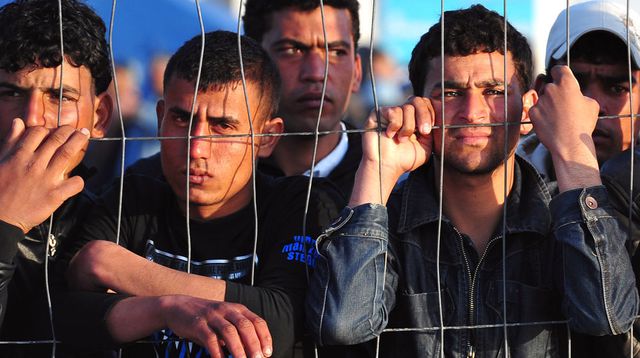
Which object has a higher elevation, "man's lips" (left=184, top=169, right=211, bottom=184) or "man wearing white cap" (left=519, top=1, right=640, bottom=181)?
"man wearing white cap" (left=519, top=1, right=640, bottom=181)

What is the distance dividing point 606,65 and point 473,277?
106 centimetres

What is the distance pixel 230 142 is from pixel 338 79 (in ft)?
4.94

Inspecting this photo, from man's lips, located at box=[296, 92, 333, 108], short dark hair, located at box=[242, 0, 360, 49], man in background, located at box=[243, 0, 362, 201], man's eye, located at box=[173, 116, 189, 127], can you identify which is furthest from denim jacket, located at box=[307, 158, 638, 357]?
short dark hair, located at box=[242, 0, 360, 49]

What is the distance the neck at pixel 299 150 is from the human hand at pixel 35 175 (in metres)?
1.58

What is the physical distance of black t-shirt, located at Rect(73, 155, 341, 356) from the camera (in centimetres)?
263

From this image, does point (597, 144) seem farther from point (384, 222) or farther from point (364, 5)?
point (364, 5)

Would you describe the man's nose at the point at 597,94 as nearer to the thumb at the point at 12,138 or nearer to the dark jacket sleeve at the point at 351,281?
the dark jacket sleeve at the point at 351,281

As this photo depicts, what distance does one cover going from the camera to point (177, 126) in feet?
9.77

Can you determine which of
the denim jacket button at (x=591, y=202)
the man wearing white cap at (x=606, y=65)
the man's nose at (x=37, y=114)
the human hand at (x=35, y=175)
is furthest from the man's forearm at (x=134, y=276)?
the man wearing white cap at (x=606, y=65)

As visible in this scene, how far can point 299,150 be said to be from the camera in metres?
4.14

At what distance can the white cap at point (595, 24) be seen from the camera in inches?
134

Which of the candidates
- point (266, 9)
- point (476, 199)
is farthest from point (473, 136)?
point (266, 9)

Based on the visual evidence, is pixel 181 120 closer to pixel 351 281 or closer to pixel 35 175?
pixel 35 175

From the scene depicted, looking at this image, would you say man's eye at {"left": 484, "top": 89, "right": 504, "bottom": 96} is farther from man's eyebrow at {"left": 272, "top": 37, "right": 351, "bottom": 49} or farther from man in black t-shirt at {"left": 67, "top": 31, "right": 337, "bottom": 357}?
man's eyebrow at {"left": 272, "top": 37, "right": 351, "bottom": 49}
